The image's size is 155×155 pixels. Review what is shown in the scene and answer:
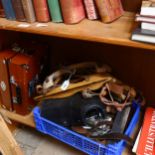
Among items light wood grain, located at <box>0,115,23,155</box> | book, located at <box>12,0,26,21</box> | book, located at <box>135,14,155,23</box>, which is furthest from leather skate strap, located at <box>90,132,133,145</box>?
book, located at <box>12,0,26,21</box>

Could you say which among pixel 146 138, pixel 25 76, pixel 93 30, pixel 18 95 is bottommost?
pixel 146 138

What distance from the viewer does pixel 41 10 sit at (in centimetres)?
98

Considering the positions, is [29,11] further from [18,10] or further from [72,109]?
[72,109]

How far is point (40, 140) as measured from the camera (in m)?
1.39

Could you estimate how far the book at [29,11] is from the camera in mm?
972

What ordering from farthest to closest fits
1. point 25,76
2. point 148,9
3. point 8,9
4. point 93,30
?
point 25,76 → point 8,9 → point 93,30 → point 148,9

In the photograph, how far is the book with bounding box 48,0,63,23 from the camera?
0.96m

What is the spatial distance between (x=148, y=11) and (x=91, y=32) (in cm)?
21

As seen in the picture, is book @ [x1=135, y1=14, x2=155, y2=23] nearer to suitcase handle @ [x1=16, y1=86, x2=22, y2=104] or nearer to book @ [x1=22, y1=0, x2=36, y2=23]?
book @ [x1=22, y1=0, x2=36, y2=23]

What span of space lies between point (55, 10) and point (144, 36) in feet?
1.19

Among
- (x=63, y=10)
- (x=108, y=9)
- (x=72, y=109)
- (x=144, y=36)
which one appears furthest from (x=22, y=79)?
(x=144, y=36)

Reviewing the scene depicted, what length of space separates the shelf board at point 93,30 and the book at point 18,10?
2cm

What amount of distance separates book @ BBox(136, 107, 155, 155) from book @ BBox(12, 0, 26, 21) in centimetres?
68

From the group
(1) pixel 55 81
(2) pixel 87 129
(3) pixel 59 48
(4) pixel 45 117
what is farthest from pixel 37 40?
(2) pixel 87 129
